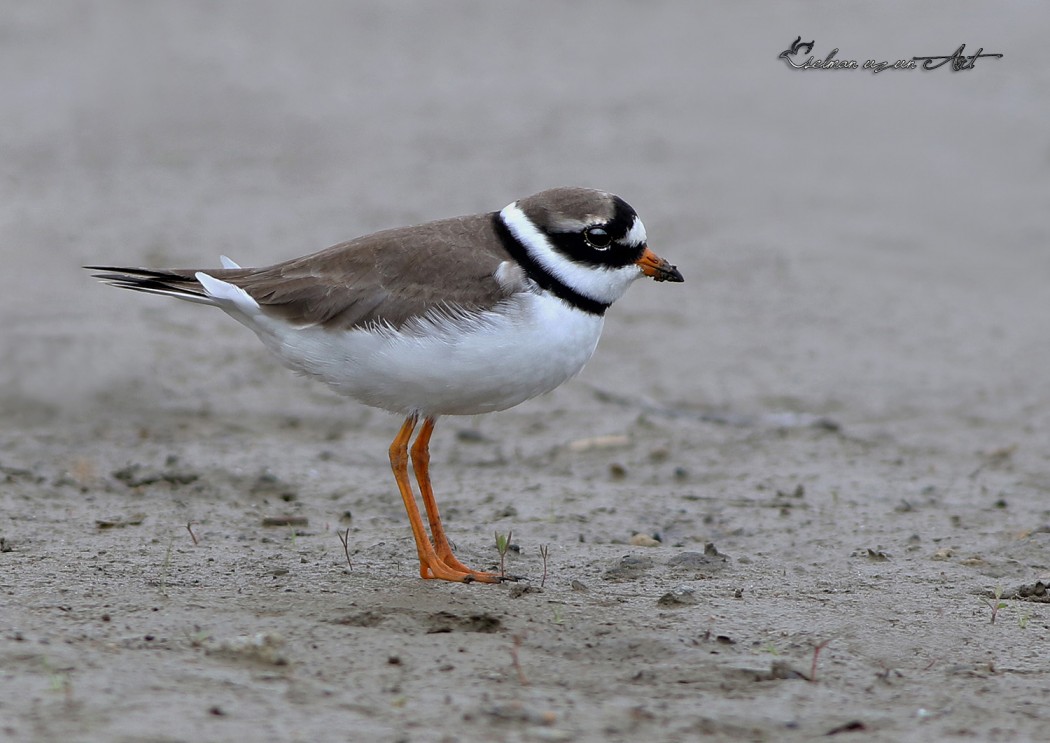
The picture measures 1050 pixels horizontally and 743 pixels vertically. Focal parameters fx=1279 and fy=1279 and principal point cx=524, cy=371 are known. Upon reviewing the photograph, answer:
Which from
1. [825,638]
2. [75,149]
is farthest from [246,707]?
[75,149]

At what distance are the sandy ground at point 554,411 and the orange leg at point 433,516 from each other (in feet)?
0.76

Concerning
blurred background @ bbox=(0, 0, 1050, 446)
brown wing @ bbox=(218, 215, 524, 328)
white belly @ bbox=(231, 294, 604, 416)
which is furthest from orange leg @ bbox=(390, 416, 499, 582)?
blurred background @ bbox=(0, 0, 1050, 446)

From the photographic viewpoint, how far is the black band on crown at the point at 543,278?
5617 mm

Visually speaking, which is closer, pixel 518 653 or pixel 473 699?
pixel 473 699

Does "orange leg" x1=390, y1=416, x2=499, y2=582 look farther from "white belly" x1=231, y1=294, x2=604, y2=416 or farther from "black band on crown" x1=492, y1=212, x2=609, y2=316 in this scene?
"black band on crown" x1=492, y1=212, x2=609, y2=316

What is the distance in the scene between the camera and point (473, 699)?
406 cm

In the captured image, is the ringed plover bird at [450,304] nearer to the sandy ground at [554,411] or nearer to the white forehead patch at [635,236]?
the white forehead patch at [635,236]

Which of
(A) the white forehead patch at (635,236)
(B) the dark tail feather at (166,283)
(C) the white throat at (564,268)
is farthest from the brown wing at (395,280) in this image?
(A) the white forehead patch at (635,236)

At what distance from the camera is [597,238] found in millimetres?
5727

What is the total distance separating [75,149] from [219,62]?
224cm

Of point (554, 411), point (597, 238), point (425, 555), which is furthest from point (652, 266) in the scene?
point (554, 411)

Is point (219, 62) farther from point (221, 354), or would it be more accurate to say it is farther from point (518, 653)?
point (518, 653)

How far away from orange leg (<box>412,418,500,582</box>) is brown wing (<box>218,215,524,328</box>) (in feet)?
2.36

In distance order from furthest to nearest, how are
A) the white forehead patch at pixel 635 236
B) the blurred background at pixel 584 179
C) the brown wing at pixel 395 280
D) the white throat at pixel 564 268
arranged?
the blurred background at pixel 584 179, the white forehead patch at pixel 635 236, the white throat at pixel 564 268, the brown wing at pixel 395 280
